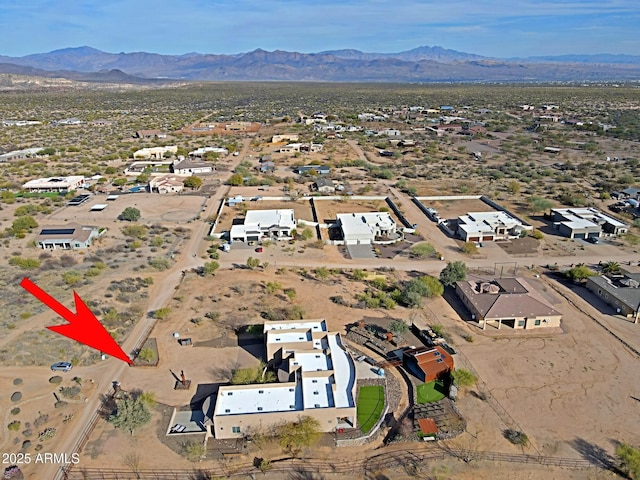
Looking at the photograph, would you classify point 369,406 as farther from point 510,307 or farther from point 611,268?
point 611,268

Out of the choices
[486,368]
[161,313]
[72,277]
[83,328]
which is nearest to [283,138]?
[72,277]

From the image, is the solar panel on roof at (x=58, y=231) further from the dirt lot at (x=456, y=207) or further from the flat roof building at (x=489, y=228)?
the dirt lot at (x=456, y=207)

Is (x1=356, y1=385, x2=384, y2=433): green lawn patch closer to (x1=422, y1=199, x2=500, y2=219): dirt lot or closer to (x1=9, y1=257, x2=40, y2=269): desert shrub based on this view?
(x1=9, y1=257, x2=40, y2=269): desert shrub

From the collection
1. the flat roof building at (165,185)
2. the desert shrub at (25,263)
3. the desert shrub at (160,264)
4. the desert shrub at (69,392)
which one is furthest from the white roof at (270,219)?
the desert shrub at (69,392)

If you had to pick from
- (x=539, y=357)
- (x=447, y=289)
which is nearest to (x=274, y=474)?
(x=539, y=357)

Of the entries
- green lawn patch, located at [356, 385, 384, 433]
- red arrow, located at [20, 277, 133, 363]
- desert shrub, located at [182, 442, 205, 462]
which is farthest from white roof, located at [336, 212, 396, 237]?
desert shrub, located at [182, 442, 205, 462]

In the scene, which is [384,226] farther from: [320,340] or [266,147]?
[266,147]
